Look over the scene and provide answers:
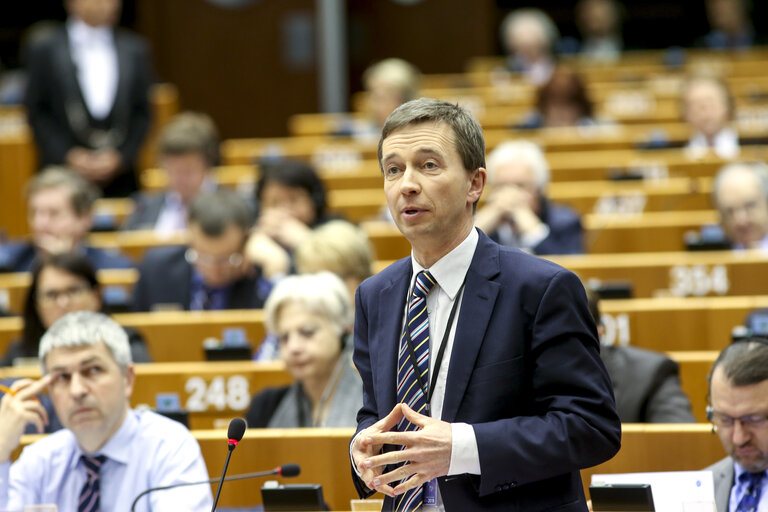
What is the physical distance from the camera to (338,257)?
3758 millimetres

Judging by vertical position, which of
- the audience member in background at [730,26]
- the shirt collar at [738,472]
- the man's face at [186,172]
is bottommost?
the shirt collar at [738,472]

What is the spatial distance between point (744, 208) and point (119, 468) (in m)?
2.66

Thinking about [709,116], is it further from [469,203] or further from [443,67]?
[469,203]

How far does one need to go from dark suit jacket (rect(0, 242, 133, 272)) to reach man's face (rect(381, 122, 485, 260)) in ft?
11.0

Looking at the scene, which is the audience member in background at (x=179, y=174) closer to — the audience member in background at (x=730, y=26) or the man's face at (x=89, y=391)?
the man's face at (x=89, y=391)

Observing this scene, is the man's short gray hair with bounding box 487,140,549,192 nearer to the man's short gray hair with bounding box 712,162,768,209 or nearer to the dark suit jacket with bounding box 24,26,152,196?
the man's short gray hair with bounding box 712,162,768,209

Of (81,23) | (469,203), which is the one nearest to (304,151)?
(81,23)

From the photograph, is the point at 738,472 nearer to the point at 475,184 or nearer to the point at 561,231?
the point at 475,184

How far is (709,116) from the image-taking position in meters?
5.96

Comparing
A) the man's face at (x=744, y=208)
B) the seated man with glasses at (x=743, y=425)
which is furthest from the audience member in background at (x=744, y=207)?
the seated man with glasses at (x=743, y=425)

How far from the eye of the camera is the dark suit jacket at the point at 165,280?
4.45 m

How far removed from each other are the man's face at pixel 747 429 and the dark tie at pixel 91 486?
1.39 meters

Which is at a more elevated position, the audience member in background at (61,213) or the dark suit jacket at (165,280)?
the audience member in background at (61,213)

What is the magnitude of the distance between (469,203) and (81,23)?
478cm
